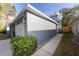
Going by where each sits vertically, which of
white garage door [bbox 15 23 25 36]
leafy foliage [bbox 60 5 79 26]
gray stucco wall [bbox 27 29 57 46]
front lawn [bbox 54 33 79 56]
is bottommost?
front lawn [bbox 54 33 79 56]

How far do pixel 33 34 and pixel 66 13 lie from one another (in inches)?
37.2

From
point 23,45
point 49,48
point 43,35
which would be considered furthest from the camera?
point 43,35

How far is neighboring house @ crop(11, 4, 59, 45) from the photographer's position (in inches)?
147

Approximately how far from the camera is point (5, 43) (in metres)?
3.72

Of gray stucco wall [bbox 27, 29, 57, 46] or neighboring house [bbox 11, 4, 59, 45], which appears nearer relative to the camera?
neighboring house [bbox 11, 4, 59, 45]

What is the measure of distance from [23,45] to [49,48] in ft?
2.05

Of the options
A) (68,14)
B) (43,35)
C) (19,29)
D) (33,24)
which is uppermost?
(68,14)

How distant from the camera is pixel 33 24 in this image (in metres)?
3.76

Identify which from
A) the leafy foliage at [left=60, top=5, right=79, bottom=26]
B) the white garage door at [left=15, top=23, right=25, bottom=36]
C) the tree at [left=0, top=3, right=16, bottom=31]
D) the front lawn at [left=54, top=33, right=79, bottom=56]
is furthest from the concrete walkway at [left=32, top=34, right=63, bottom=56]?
the tree at [left=0, top=3, right=16, bottom=31]

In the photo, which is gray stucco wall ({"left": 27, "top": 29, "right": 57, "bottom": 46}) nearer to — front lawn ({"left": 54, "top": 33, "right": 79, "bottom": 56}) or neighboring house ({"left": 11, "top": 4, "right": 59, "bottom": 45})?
neighboring house ({"left": 11, "top": 4, "right": 59, "bottom": 45})

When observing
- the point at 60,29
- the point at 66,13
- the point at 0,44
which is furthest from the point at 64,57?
the point at 0,44

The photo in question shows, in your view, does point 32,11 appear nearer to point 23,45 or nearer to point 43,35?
point 43,35

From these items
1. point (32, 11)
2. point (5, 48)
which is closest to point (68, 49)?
point (32, 11)

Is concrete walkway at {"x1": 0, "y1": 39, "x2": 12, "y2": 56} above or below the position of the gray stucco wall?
below
